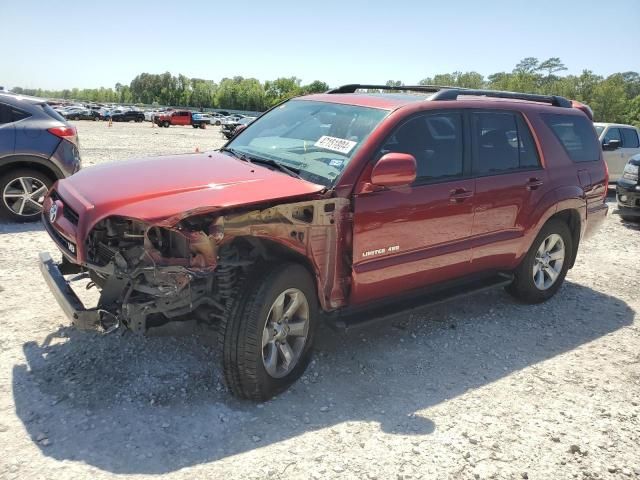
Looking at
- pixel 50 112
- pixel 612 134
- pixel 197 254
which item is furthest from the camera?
pixel 612 134

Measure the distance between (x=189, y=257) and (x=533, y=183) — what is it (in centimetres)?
327

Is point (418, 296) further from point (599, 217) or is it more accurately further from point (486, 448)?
point (599, 217)

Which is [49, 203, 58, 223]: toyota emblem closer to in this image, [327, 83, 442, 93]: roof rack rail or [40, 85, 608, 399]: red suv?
[40, 85, 608, 399]: red suv

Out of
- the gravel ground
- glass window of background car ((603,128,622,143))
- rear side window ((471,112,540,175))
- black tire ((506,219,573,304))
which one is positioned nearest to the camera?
the gravel ground

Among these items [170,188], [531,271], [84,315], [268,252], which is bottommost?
[531,271]

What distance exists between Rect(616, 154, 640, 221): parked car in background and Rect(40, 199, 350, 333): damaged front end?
303 inches

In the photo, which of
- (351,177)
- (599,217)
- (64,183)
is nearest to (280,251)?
(351,177)

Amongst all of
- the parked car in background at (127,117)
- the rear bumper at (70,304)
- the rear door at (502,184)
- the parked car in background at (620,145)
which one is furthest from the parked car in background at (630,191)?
the parked car in background at (127,117)

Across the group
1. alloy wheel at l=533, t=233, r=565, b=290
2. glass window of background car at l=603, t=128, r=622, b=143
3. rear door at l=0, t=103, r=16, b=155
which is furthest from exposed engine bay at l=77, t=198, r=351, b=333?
glass window of background car at l=603, t=128, r=622, b=143

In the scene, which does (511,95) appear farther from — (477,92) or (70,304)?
(70,304)

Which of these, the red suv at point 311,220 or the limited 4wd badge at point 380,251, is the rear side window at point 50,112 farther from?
the limited 4wd badge at point 380,251

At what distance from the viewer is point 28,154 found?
680cm

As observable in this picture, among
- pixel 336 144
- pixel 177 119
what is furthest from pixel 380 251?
pixel 177 119

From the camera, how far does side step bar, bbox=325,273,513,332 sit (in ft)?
12.0
